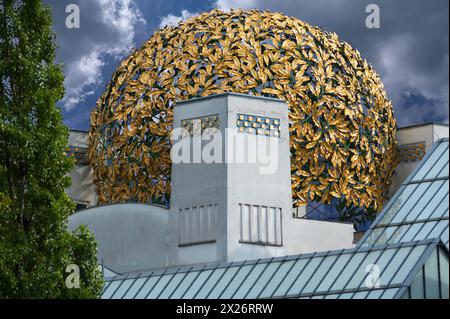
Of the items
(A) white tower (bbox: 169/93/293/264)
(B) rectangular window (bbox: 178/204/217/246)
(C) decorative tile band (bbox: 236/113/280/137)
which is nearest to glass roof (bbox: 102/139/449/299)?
(B) rectangular window (bbox: 178/204/217/246)

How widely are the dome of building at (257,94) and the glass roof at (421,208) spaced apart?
274 inches

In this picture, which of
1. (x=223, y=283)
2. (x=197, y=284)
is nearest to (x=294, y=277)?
(x=223, y=283)

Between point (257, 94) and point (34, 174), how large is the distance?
13.9 meters

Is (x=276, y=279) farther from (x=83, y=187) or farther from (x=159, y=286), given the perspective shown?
(x=83, y=187)

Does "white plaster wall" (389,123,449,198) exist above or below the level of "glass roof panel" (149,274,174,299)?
above

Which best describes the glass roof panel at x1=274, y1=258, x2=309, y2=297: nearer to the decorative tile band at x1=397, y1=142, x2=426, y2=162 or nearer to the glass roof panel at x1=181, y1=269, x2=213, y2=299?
the glass roof panel at x1=181, y1=269, x2=213, y2=299

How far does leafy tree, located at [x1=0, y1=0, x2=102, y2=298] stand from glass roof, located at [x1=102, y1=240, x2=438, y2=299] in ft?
14.6

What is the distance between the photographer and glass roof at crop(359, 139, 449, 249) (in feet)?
136

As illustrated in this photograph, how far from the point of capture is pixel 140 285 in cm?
4472

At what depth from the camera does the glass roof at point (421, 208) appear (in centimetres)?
4147

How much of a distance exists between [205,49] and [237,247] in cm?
770

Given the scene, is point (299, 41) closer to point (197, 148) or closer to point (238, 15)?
point (238, 15)

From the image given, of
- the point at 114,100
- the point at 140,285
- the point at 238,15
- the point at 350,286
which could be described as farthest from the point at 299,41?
→ the point at 350,286

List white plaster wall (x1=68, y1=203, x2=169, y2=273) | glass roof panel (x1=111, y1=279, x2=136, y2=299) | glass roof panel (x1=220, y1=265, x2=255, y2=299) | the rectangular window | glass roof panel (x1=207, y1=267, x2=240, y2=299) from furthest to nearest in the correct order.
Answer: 1. white plaster wall (x1=68, y1=203, x2=169, y2=273)
2. the rectangular window
3. glass roof panel (x1=111, y1=279, x2=136, y2=299)
4. glass roof panel (x1=207, y1=267, x2=240, y2=299)
5. glass roof panel (x1=220, y1=265, x2=255, y2=299)
